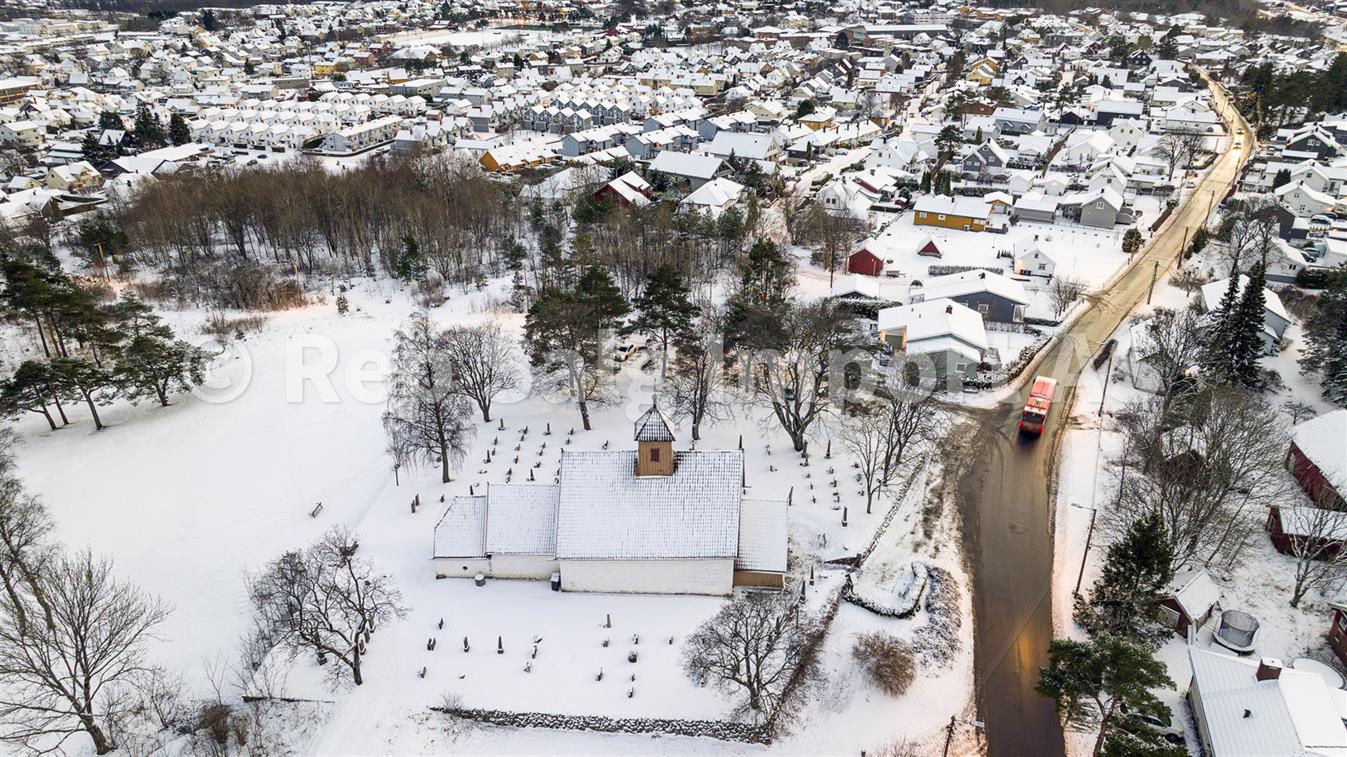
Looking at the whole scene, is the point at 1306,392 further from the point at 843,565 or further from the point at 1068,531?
the point at 843,565

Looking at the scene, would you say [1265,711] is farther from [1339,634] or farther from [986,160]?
[986,160]

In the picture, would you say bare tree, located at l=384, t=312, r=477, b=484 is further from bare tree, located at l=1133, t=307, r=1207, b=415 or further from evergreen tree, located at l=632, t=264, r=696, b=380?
bare tree, located at l=1133, t=307, r=1207, b=415

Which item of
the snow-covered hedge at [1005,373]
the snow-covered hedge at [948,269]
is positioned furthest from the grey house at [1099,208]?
the snow-covered hedge at [1005,373]

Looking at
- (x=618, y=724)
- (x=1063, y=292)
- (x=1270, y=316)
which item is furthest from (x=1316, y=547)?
(x=1063, y=292)

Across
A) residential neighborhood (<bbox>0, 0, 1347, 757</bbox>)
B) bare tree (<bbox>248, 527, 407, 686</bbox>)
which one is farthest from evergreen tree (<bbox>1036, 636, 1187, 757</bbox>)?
bare tree (<bbox>248, 527, 407, 686</bbox>)

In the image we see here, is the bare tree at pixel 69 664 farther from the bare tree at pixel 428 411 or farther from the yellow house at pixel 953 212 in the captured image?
the yellow house at pixel 953 212

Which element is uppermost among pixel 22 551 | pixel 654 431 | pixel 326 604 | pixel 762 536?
pixel 654 431

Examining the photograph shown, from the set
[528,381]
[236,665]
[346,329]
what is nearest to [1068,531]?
[528,381]
